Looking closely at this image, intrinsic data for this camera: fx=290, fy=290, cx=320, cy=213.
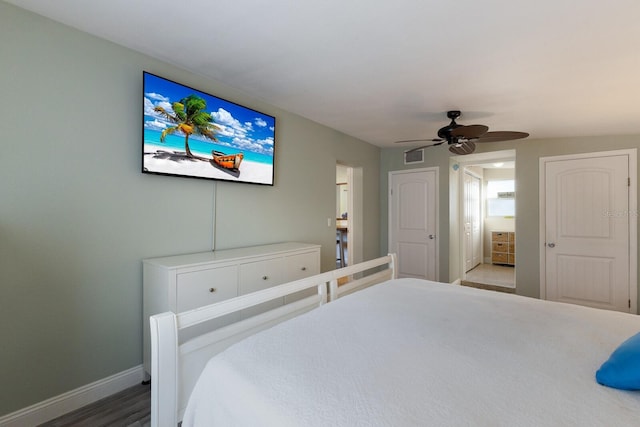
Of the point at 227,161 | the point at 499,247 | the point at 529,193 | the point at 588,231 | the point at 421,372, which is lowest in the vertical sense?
the point at 499,247

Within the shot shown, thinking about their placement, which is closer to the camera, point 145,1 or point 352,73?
point 145,1

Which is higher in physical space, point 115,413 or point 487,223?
point 487,223

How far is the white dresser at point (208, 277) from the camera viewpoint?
1.90 metres

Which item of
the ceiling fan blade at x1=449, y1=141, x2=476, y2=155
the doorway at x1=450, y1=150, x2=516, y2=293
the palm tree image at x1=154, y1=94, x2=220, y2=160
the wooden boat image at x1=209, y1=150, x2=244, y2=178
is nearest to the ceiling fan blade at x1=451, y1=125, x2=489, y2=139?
the ceiling fan blade at x1=449, y1=141, x2=476, y2=155

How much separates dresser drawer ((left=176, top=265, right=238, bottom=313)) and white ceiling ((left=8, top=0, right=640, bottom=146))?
1568 millimetres

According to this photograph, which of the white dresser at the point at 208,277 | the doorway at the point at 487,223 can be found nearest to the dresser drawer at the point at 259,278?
the white dresser at the point at 208,277

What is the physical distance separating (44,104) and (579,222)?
5.35 meters

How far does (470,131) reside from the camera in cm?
263

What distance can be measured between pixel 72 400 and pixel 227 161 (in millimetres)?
1917

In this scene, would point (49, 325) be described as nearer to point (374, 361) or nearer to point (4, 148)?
point (4, 148)

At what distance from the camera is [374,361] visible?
1062 millimetres

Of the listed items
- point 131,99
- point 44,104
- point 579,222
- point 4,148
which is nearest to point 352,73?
point 131,99

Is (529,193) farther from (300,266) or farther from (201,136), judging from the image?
(201,136)

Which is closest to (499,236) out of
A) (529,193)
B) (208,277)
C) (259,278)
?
(529,193)
